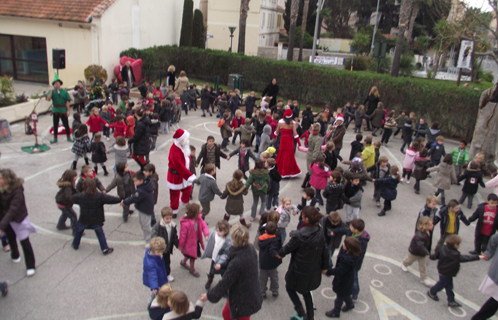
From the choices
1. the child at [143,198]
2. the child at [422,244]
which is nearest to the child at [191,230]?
the child at [143,198]

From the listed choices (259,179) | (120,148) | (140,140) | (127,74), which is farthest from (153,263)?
(127,74)

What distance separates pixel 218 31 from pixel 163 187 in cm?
3527

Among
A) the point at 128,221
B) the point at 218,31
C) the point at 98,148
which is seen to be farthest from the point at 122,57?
the point at 218,31

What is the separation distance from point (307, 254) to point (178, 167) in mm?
3596

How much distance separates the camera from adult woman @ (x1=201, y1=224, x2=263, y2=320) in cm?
414

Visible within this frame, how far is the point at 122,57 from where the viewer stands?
65.7 ft

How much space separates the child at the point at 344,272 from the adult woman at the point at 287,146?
17.6ft

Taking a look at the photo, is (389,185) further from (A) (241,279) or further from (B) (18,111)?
(B) (18,111)

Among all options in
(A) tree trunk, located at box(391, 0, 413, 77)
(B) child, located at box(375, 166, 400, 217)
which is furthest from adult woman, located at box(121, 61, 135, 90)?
(A) tree trunk, located at box(391, 0, 413, 77)

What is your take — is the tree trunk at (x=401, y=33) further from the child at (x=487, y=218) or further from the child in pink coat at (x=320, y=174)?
the child at (x=487, y=218)

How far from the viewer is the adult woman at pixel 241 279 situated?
4.14 meters

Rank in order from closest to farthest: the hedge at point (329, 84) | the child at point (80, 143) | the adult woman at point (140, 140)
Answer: the adult woman at point (140, 140) < the child at point (80, 143) < the hedge at point (329, 84)

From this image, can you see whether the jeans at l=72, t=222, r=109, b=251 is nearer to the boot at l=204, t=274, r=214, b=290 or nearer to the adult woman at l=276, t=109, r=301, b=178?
the boot at l=204, t=274, r=214, b=290

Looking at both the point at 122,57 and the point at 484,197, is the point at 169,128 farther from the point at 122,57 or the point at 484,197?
the point at 484,197
